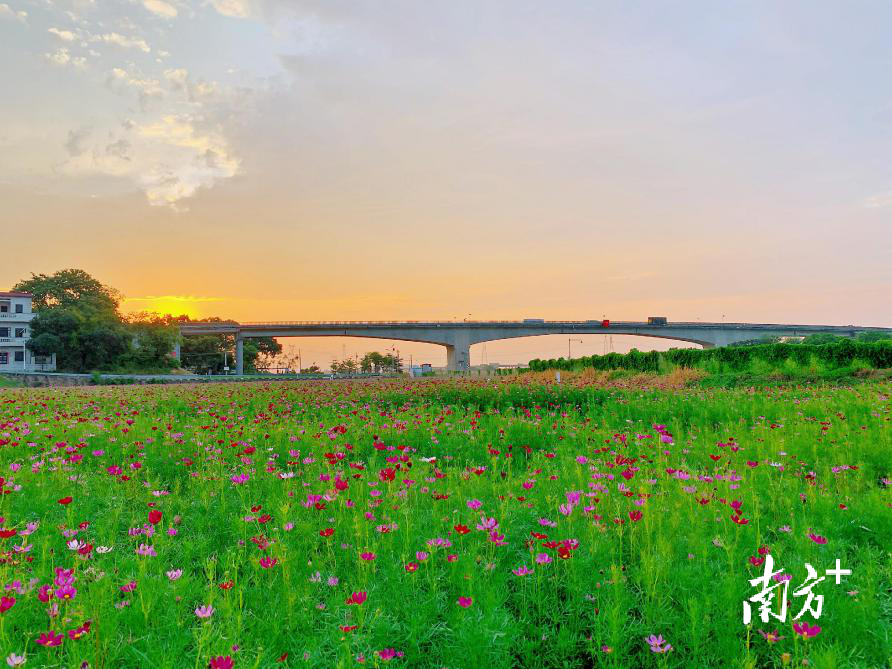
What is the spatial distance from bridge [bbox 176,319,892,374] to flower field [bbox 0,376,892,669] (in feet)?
222

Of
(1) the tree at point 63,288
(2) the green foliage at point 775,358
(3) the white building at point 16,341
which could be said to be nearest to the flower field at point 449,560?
(2) the green foliage at point 775,358

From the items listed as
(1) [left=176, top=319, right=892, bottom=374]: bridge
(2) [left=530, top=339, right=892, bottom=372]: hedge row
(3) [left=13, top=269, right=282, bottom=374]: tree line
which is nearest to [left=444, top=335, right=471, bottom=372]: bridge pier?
(1) [left=176, top=319, right=892, bottom=374]: bridge

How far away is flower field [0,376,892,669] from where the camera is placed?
260 cm

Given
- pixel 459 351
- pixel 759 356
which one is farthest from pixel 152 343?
pixel 759 356

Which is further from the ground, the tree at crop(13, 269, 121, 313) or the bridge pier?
the tree at crop(13, 269, 121, 313)

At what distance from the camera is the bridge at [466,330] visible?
76938mm

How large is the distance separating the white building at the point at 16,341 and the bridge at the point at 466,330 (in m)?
17.0

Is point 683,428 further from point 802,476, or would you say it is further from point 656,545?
point 656,545

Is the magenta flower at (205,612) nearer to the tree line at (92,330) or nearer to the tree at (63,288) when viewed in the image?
the tree line at (92,330)


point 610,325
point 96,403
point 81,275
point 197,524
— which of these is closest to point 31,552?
point 197,524

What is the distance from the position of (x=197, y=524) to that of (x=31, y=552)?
1030 mm

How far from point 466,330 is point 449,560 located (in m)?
77.7

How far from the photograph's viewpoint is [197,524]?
4285 millimetres

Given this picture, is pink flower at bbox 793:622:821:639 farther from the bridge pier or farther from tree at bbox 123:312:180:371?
the bridge pier
